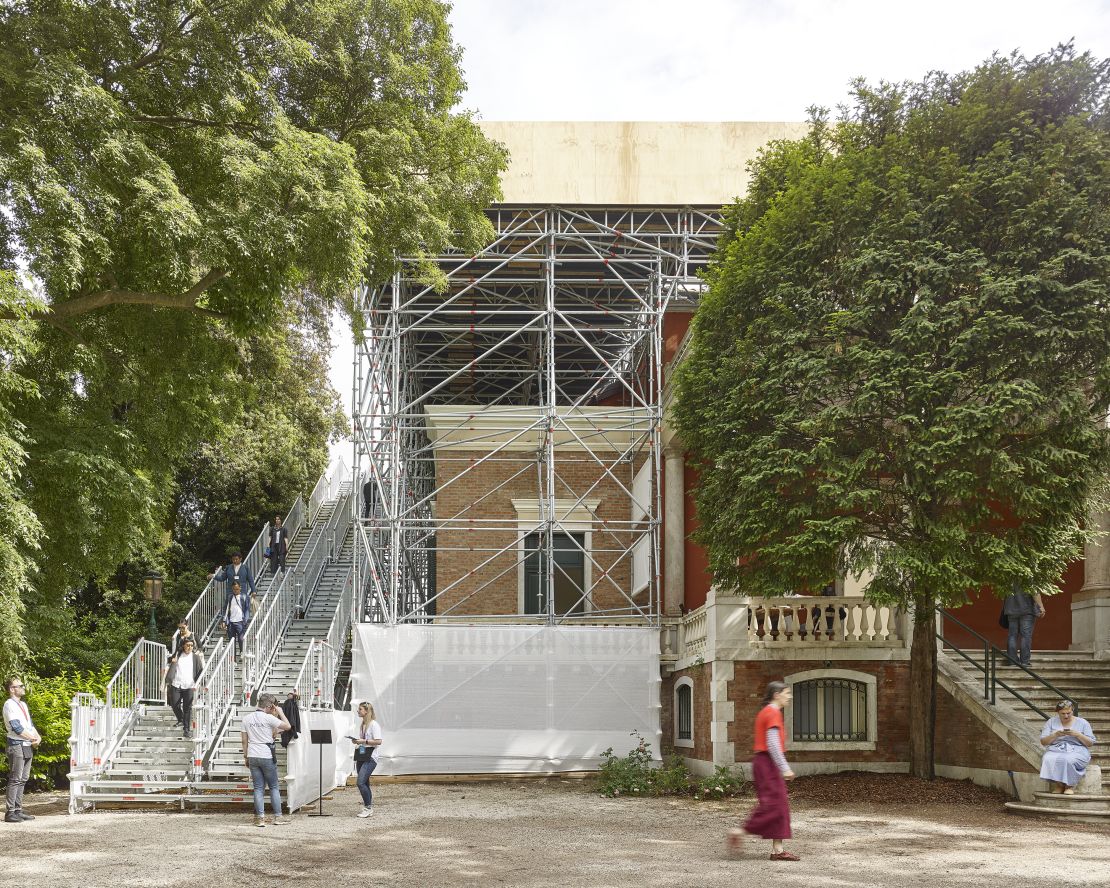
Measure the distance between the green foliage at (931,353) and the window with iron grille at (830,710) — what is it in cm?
224

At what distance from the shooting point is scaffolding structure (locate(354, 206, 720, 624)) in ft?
76.4

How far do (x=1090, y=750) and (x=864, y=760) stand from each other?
12.5ft

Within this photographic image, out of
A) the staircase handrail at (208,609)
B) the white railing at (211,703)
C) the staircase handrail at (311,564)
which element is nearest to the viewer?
the white railing at (211,703)

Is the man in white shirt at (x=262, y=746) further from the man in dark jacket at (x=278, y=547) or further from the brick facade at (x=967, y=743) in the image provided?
the man in dark jacket at (x=278, y=547)

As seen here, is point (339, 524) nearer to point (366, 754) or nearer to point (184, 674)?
point (184, 674)

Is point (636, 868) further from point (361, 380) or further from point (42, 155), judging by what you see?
point (361, 380)

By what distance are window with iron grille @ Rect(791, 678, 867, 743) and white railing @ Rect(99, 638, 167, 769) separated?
10082mm

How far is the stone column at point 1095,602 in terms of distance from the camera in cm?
1858

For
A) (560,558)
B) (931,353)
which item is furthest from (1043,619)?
(560,558)

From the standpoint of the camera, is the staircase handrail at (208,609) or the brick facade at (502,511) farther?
the brick facade at (502,511)

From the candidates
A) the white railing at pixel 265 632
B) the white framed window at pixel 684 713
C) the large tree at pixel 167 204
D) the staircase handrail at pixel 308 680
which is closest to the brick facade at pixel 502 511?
the white railing at pixel 265 632

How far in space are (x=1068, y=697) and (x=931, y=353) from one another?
544 centimetres

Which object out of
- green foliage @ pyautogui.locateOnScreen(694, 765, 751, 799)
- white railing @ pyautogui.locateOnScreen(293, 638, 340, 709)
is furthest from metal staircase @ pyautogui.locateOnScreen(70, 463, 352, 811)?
green foliage @ pyautogui.locateOnScreen(694, 765, 751, 799)

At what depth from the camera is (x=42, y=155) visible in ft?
42.7
